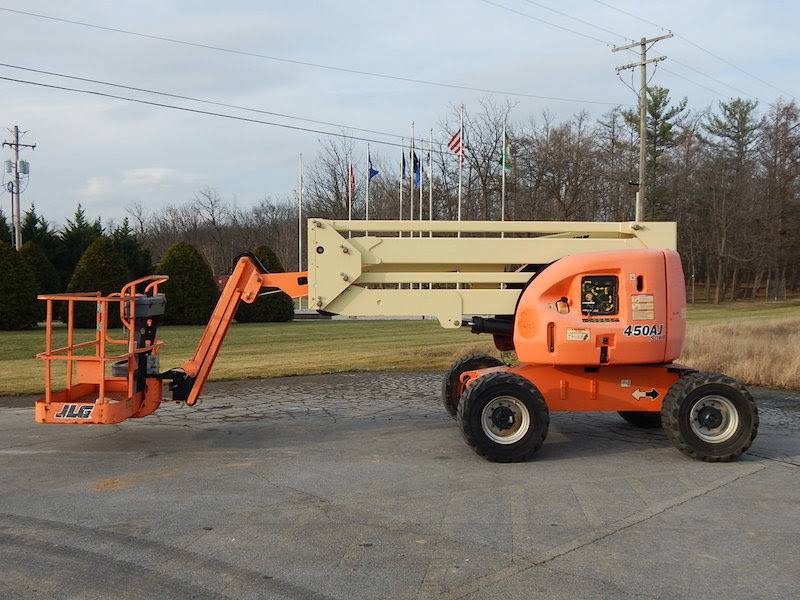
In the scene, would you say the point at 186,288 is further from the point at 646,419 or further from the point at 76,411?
the point at 646,419

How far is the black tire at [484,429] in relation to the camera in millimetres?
7035

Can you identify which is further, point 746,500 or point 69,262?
point 69,262

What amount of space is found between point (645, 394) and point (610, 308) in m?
1.08

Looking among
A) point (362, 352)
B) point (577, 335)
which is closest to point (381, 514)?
point (577, 335)

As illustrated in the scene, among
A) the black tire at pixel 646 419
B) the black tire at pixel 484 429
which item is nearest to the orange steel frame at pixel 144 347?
the black tire at pixel 484 429

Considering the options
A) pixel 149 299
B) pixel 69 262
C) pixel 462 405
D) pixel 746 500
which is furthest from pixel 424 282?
pixel 69 262

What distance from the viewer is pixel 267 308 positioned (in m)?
31.0

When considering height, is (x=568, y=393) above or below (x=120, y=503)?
above

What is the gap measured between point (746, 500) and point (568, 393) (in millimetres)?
2034

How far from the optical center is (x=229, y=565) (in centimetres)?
455

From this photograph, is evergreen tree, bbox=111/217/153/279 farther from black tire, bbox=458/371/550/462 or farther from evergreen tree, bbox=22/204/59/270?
black tire, bbox=458/371/550/462

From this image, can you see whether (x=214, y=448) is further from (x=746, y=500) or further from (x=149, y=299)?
(x=746, y=500)

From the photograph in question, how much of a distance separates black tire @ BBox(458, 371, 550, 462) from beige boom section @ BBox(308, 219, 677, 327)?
3.52 feet

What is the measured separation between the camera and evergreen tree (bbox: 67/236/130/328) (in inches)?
1048
